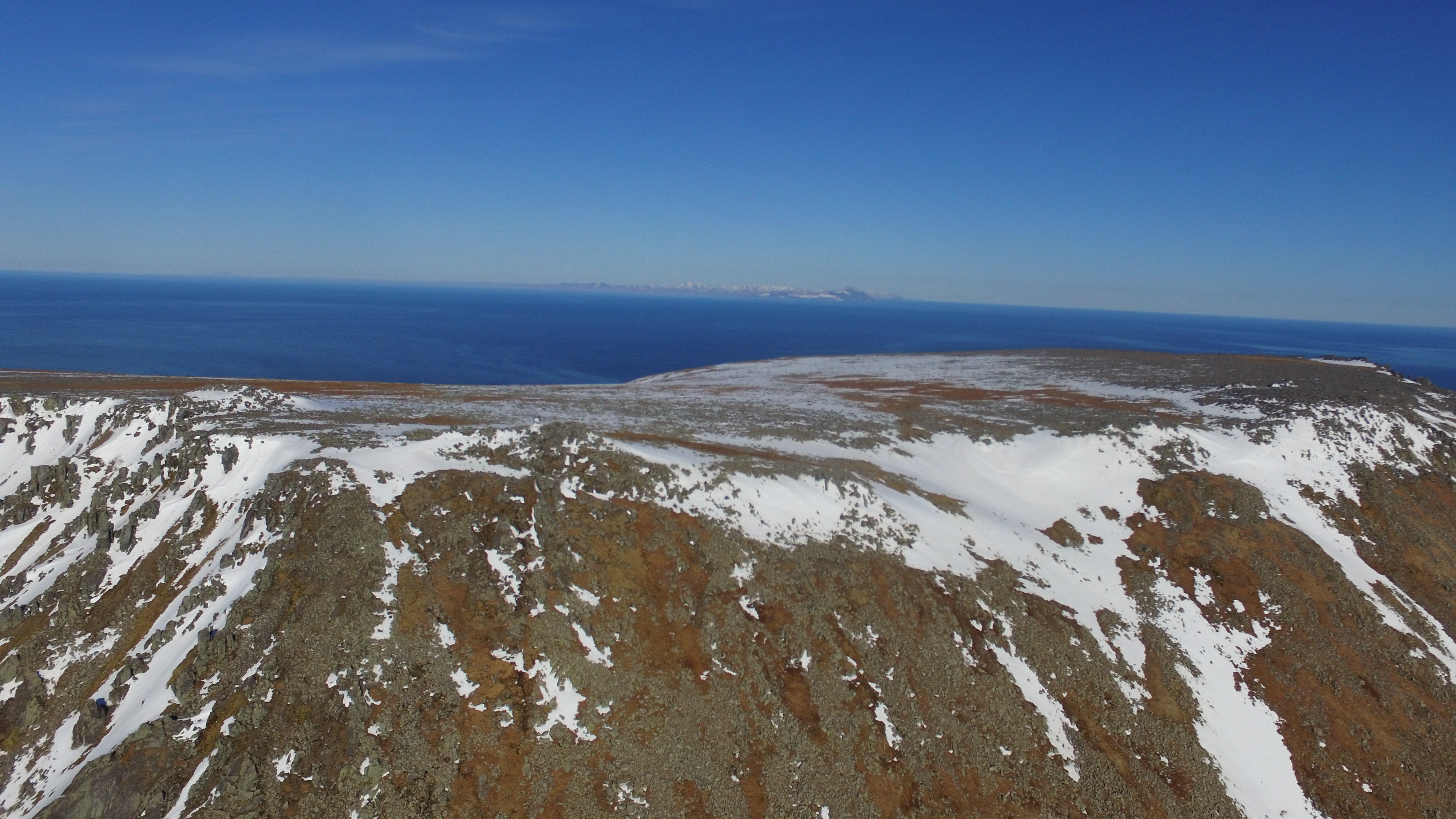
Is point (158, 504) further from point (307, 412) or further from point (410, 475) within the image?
point (307, 412)

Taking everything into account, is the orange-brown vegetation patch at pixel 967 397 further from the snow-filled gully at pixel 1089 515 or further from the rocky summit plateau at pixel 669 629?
the rocky summit plateau at pixel 669 629

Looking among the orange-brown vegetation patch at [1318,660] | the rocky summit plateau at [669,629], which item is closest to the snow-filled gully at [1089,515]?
the rocky summit plateau at [669,629]

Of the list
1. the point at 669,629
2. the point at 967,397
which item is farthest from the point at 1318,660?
the point at 967,397

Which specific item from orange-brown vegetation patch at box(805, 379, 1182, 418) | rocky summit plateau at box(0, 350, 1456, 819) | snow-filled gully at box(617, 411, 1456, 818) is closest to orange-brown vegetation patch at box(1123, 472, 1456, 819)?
rocky summit plateau at box(0, 350, 1456, 819)

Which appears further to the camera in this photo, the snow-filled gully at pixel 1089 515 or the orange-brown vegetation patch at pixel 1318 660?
the snow-filled gully at pixel 1089 515

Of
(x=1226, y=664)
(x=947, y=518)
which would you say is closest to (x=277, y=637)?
(x=947, y=518)

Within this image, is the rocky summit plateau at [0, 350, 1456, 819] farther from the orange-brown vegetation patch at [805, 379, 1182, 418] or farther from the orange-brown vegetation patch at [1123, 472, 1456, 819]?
the orange-brown vegetation patch at [805, 379, 1182, 418]

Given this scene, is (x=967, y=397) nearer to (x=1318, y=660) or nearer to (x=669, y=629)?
(x=1318, y=660)

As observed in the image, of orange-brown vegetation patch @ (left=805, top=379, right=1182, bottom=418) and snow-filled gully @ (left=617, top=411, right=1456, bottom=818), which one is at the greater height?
orange-brown vegetation patch @ (left=805, top=379, right=1182, bottom=418)
